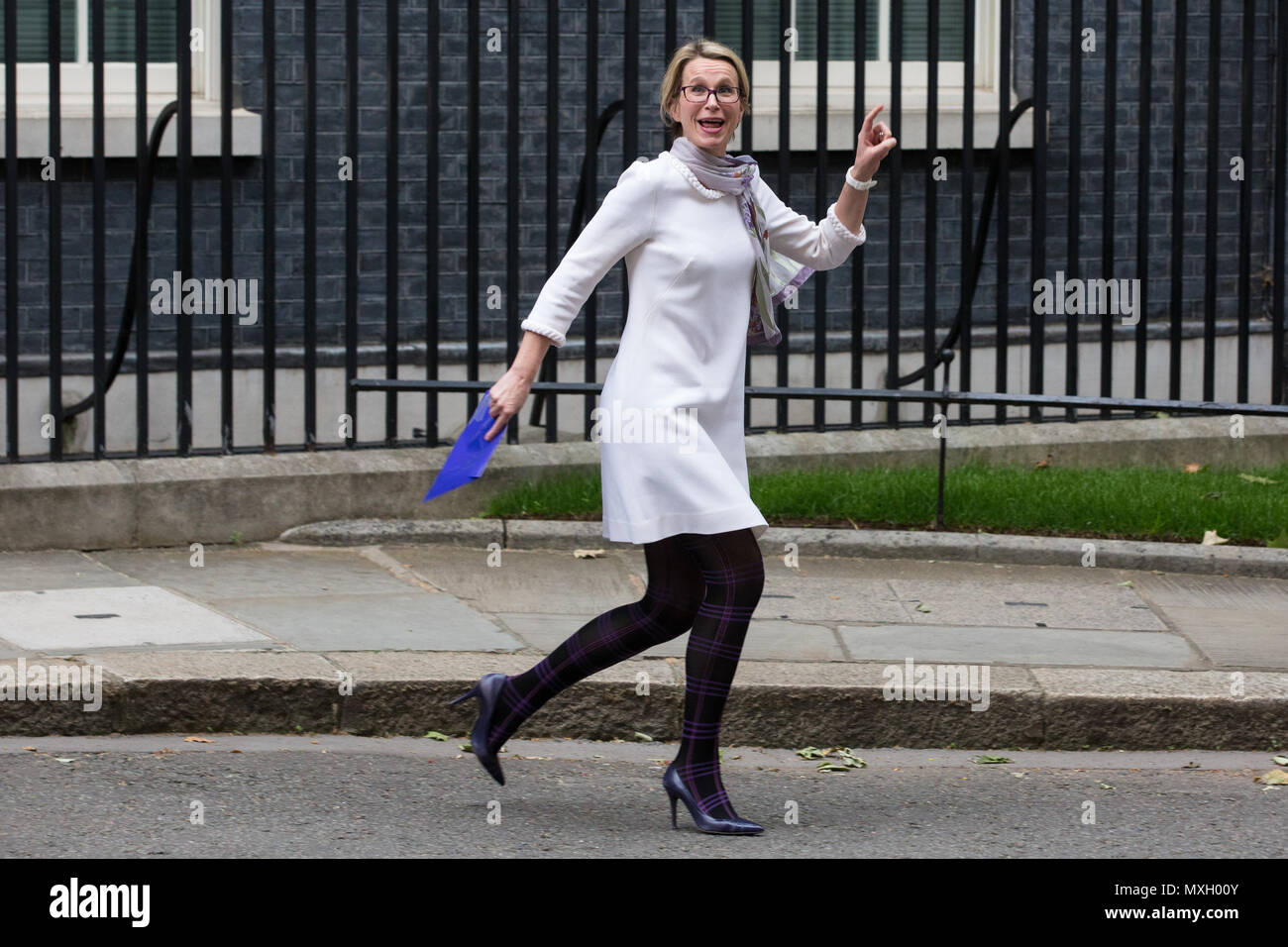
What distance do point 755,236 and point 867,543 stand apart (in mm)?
3002

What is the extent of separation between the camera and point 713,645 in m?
4.46

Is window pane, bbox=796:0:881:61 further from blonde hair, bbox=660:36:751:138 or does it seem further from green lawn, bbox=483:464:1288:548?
blonde hair, bbox=660:36:751:138

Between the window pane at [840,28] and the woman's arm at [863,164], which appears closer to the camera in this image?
the woman's arm at [863,164]

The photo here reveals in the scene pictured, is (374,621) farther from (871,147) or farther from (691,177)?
(871,147)

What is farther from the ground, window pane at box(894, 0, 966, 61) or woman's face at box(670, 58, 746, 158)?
window pane at box(894, 0, 966, 61)

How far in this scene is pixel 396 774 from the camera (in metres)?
4.95

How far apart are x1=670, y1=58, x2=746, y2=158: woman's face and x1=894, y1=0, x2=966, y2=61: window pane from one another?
5861mm

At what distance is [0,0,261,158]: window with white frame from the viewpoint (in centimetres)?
848

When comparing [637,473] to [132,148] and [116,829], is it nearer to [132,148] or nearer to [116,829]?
[116,829]

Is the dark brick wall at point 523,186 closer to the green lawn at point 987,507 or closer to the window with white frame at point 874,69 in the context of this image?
the window with white frame at point 874,69

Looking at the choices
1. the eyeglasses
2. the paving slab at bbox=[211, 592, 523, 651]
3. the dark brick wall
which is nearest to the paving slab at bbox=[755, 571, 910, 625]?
the paving slab at bbox=[211, 592, 523, 651]

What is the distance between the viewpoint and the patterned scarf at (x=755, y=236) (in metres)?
4.50

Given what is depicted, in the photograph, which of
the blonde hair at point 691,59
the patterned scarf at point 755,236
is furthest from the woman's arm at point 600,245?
the blonde hair at point 691,59

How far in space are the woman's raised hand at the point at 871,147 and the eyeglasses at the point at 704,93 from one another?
344 mm
